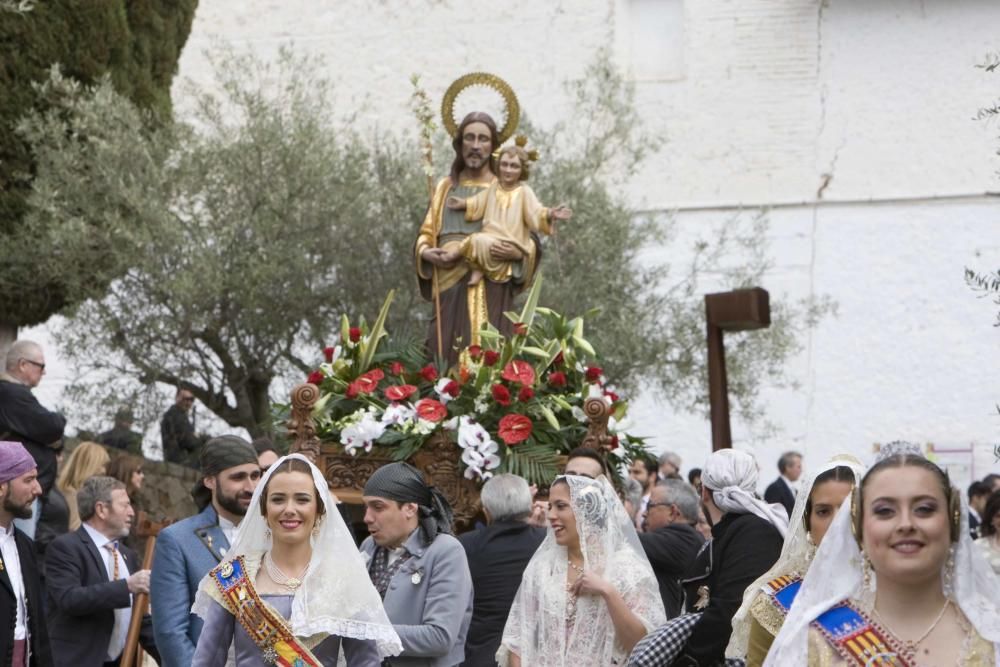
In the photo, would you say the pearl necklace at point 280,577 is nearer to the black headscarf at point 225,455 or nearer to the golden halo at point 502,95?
the black headscarf at point 225,455

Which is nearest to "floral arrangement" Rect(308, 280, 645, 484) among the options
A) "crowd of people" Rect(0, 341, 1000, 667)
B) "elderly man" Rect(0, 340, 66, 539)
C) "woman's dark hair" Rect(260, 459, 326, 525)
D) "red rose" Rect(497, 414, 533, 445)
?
"red rose" Rect(497, 414, 533, 445)

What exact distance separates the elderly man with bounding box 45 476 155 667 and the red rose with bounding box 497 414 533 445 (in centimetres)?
281

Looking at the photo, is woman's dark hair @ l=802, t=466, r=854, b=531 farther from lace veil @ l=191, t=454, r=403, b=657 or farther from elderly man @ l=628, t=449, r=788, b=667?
lace veil @ l=191, t=454, r=403, b=657

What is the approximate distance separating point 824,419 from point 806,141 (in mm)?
4121

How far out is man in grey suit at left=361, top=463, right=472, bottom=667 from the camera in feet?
23.1

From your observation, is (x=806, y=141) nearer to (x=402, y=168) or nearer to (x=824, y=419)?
(x=824, y=419)

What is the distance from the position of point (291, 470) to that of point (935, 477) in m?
2.41

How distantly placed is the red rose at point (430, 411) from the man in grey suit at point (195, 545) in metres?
3.72

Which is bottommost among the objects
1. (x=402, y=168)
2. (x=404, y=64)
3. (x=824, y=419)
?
(x=824, y=419)

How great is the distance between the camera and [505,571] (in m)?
8.35

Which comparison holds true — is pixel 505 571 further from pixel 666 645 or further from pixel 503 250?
pixel 503 250

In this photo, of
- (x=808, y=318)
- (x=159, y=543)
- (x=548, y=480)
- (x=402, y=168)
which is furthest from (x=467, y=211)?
(x=808, y=318)

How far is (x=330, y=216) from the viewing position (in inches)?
726

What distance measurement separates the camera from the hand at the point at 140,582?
837 centimetres
